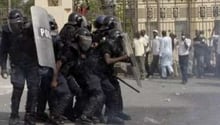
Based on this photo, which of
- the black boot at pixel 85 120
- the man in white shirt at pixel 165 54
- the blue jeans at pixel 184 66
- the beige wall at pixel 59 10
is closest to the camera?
the black boot at pixel 85 120

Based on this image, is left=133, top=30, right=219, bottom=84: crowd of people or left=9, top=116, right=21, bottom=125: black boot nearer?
left=9, top=116, right=21, bottom=125: black boot

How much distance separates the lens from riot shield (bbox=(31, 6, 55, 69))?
9.02 meters

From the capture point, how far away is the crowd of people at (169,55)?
796 inches

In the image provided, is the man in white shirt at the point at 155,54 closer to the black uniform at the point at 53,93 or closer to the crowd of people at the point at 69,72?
the crowd of people at the point at 69,72

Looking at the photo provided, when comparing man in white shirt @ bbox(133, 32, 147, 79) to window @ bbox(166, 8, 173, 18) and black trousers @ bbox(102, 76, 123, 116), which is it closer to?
window @ bbox(166, 8, 173, 18)

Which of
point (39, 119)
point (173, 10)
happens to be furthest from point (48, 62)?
point (173, 10)

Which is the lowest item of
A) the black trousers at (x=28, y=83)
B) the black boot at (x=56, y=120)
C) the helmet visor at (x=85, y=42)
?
the black boot at (x=56, y=120)

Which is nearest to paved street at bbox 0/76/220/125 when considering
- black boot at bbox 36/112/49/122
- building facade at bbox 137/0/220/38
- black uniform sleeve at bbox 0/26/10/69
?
black boot at bbox 36/112/49/122

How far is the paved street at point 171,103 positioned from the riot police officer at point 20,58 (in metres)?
0.77

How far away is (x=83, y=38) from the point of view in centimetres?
955

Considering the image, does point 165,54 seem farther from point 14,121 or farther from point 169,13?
point 14,121

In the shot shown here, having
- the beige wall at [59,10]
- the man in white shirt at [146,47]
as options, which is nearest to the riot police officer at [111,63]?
the beige wall at [59,10]

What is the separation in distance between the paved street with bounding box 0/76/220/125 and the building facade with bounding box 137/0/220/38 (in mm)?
5323

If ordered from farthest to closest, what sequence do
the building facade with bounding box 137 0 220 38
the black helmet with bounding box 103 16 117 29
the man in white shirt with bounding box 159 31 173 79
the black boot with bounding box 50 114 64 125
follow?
the building facade with bounding box 137 0 220 38 < the man in white shirt with bounding box 159 31 173 79 < the black helmet with bounding box 103 16 117 29 < the black boot with bounding box 50 114 64 125
